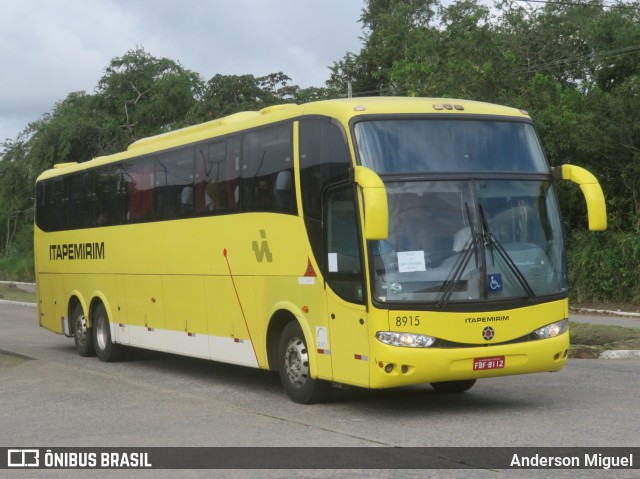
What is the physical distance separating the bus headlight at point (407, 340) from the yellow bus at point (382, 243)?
0.05ft

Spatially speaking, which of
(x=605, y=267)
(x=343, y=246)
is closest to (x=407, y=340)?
(x=343, y=246)

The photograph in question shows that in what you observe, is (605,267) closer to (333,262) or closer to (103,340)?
(103,340)

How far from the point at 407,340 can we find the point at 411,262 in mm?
769

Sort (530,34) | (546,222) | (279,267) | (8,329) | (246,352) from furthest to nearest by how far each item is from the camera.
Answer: (530,34) → (8,329) → (246,352) → (279,267) → (546,222)

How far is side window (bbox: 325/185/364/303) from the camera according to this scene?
11.2 meters

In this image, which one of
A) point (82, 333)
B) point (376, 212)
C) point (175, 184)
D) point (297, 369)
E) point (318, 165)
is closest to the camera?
point (376, 212)

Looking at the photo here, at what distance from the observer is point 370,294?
10.9 meters

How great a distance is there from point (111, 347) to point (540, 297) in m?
9.41

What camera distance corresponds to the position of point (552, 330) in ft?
37.7

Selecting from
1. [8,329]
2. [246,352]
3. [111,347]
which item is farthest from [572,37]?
[246,352]

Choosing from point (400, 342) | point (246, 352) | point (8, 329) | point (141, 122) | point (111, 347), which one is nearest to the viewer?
point (400, 342)

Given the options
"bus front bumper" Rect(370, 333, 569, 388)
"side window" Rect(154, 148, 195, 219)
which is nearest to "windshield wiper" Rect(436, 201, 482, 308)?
"bus front bumper" Rect(370, 333, 569, 388)

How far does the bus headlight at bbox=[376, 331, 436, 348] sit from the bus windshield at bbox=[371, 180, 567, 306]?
33cm

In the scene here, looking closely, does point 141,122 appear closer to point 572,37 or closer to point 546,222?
point 572,37
